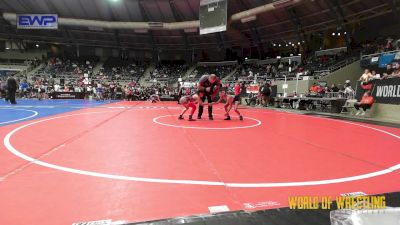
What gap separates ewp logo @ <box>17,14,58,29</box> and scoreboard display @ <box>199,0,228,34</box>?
46.7ft

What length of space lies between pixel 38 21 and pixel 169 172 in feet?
103

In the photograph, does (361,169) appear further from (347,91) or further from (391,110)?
(347,91)

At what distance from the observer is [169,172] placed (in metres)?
3.82

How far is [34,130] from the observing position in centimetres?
701

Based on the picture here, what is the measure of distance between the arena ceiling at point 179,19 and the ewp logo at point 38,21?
188 inches

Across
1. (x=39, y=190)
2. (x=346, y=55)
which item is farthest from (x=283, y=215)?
(x=346, y=55)

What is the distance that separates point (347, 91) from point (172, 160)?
14399 millimetres

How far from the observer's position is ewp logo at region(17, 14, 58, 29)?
2897 centimetres

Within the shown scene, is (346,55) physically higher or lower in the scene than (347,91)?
higher

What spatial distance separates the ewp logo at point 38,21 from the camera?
28969 mm

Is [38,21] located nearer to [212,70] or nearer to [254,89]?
[212,70]

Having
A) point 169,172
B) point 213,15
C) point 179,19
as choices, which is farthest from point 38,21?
point 169,172

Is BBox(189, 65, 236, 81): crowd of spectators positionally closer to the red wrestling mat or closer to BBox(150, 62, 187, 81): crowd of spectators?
BBox(150, 62, 187, 81): crowd of spectators

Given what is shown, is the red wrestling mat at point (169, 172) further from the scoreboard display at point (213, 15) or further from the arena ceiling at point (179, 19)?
the arena ceiling at point (179, 19)
